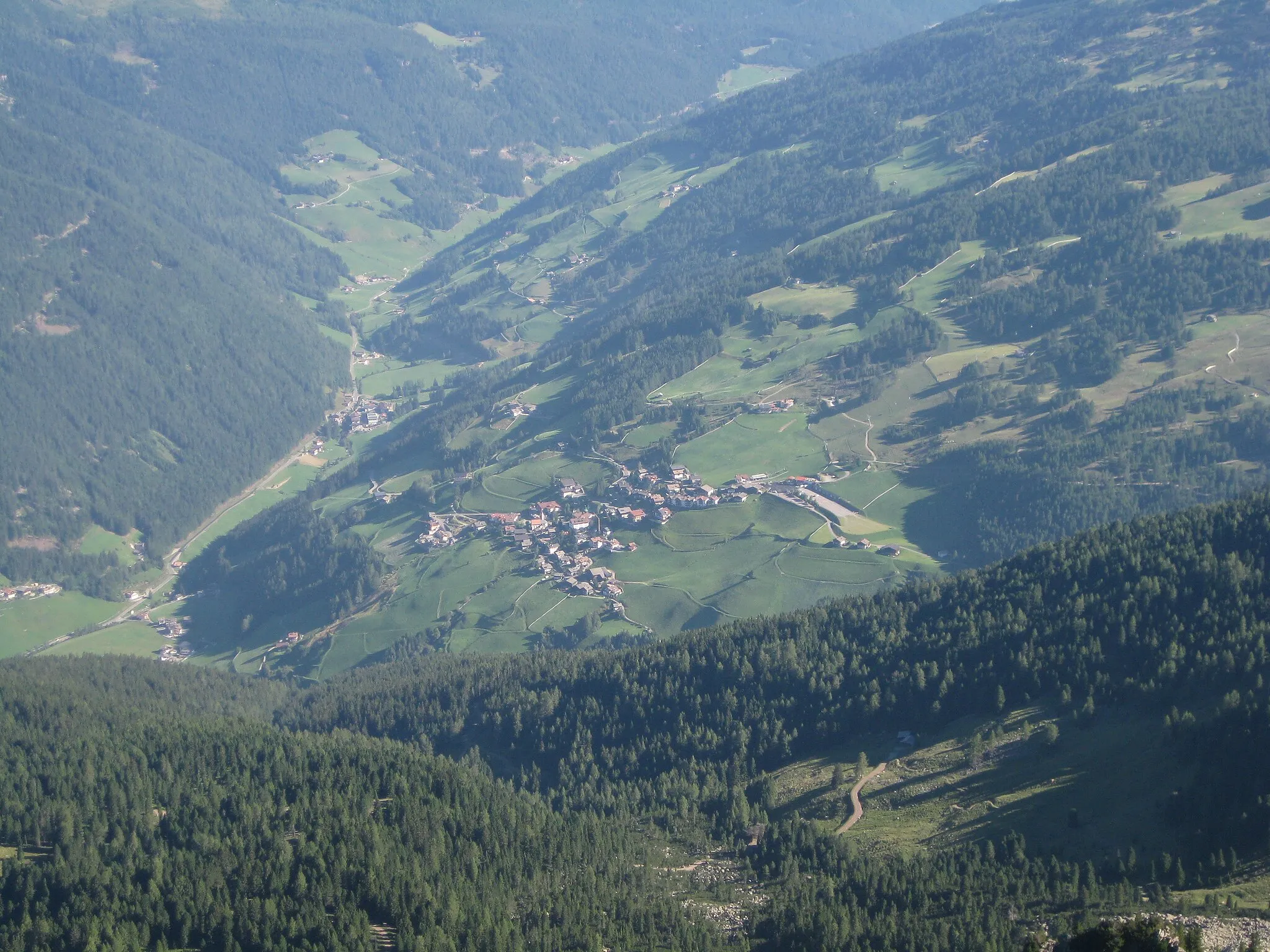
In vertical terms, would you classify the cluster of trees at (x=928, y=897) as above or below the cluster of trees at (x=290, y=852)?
below

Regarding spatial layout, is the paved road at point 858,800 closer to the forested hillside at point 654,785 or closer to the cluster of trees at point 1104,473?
the forested hillside at point 654,785

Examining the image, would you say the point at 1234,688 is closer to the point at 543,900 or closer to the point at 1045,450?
the point at 543,900

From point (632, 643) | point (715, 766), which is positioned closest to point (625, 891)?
point (715, 766)

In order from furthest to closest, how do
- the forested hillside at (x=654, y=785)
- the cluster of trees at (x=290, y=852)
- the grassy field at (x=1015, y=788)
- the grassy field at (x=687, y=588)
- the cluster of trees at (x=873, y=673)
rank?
the grassy field at (x=687, y=588) → the cluster of trees at (x=873, y=673) → the grassy field at (x=1015, y=788) → the cluster of trees at (x=290, y=852) → the forested hillside at (x=654, y=785)

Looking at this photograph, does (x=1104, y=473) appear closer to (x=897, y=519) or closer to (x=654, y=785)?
(x=897, y=519)

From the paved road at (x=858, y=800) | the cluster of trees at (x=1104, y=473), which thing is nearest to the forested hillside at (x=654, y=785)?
the paved road at (x=858, y=800)

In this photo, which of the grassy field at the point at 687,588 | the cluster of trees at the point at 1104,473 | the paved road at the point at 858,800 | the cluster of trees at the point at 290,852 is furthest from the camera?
the cluster of trees at the point at 1104,473

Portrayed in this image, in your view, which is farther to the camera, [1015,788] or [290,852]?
[1015,788]

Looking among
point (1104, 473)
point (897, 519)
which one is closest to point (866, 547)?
point (897, 519)

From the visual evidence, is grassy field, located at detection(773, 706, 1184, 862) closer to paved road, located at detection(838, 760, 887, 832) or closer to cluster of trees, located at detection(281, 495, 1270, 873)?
paved road, located at detection(838, 760, 887, 832)
